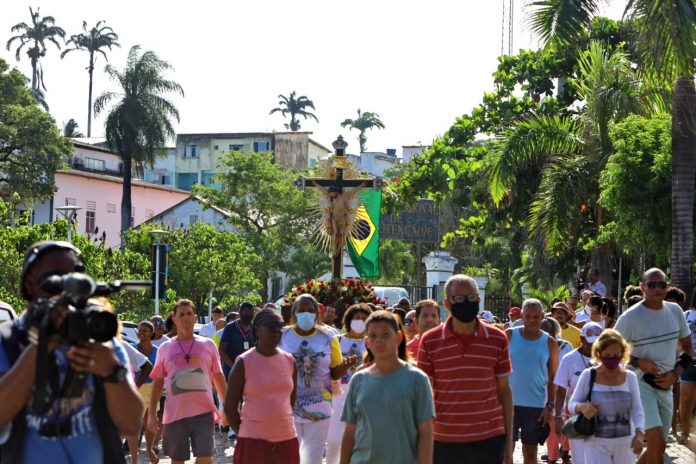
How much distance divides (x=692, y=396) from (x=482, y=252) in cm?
4914

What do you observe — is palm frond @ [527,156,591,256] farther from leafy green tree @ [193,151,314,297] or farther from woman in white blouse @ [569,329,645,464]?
leafy green tree @ [193,151,314,297]

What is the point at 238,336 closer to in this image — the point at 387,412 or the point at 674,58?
the point at 674,58

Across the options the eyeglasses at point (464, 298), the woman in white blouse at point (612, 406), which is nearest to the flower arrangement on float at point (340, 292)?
the woman in white blouse at point (612, 406)

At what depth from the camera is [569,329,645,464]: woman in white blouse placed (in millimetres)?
9398

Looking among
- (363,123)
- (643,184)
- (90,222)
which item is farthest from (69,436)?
(363,123)

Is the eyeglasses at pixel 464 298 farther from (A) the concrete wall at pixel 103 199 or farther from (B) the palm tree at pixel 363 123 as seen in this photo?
(B) the palm tree at pixel 363 123

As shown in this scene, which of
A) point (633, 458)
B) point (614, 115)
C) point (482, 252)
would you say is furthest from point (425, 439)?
point (482, 252)

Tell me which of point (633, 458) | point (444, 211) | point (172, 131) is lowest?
point (633, 458)

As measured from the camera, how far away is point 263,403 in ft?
30.9

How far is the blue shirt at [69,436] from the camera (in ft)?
14.6

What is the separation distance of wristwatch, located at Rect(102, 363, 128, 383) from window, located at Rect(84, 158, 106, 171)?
7918 cm

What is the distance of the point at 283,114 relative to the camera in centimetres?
10875

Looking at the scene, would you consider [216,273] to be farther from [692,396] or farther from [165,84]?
[692,396]

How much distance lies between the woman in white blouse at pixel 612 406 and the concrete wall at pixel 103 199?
213 ft
